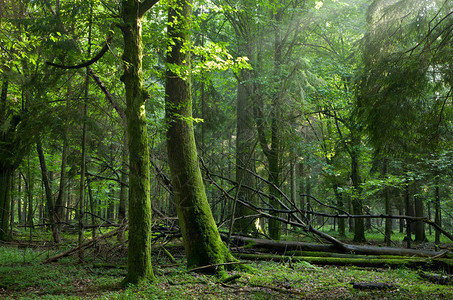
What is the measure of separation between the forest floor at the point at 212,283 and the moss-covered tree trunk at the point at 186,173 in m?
0.50

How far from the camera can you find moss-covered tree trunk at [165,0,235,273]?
588 cm

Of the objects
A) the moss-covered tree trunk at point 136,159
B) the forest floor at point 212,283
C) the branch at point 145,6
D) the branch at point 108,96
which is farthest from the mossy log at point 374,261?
the branch at point 145,6

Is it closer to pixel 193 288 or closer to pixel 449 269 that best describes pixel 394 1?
pixel 449 269

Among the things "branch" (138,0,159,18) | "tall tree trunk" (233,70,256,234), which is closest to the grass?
"tall tree trunk" (233,70,256,234)

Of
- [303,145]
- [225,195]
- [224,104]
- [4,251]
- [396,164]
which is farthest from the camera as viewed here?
[224,104]

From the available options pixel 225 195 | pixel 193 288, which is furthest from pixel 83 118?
pixel 193 288

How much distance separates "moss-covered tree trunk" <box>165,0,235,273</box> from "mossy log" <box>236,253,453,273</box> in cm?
200

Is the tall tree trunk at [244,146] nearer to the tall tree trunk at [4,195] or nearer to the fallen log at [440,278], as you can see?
the fallen log at [440,278]

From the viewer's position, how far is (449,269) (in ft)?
21.6

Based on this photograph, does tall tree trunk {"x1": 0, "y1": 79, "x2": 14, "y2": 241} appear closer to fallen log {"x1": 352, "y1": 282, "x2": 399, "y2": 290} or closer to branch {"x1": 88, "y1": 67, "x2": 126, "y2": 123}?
branch {"x1": 88, "y1": 67, "x2": 126, "y2": 123}

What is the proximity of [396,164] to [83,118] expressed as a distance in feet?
40.7

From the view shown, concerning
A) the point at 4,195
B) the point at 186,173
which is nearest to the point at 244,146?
the point at 186,173

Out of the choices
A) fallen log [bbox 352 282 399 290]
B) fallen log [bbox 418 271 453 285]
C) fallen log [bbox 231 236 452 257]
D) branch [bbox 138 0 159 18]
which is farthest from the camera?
fallen log [bbox 231 236 452 257]

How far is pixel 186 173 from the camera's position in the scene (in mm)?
6219
